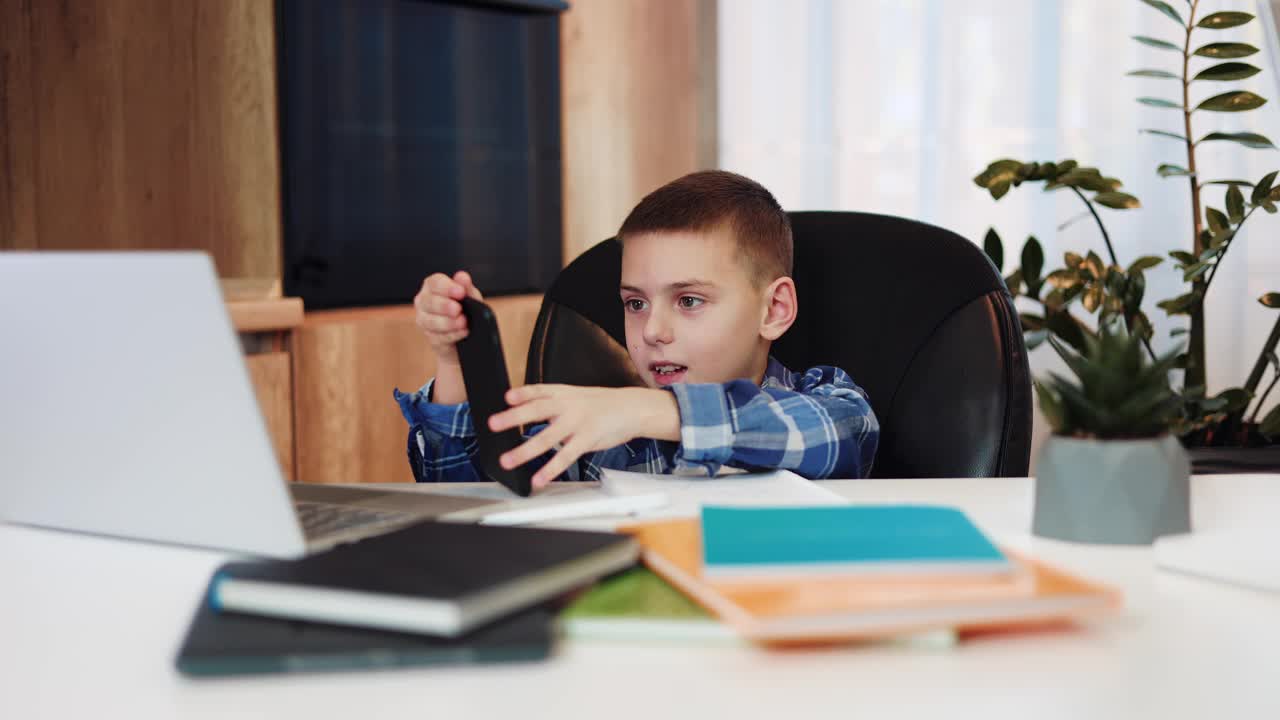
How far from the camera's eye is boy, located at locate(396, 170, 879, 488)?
0.94 meters

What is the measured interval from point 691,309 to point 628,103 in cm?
203

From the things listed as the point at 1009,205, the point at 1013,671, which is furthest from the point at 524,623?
the point at 1009,205

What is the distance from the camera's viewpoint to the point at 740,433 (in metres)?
0.99

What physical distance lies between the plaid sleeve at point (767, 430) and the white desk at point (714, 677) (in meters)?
0.41

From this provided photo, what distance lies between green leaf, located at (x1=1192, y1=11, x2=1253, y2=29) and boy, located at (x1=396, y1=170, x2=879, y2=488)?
125 centimetres

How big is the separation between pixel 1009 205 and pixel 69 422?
2.71 metres

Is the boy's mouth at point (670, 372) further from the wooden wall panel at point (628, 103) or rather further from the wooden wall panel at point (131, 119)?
the wooden wall panel at point (628, 103)

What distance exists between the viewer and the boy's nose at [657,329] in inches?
50.8

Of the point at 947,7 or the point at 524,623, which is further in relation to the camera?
the point at 947,7

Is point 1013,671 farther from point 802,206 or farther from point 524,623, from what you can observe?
point 802,206

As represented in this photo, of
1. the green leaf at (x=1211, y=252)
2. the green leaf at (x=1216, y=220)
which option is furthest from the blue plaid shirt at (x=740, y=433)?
the green leaf at (x=1216, y=220)

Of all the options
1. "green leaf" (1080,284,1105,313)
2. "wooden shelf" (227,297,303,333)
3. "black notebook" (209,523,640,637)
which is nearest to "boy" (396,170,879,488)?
"black notebook" (209,523,640,637)

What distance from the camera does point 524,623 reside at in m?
0.51

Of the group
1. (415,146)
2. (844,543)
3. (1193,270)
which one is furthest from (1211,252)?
(844,543)
